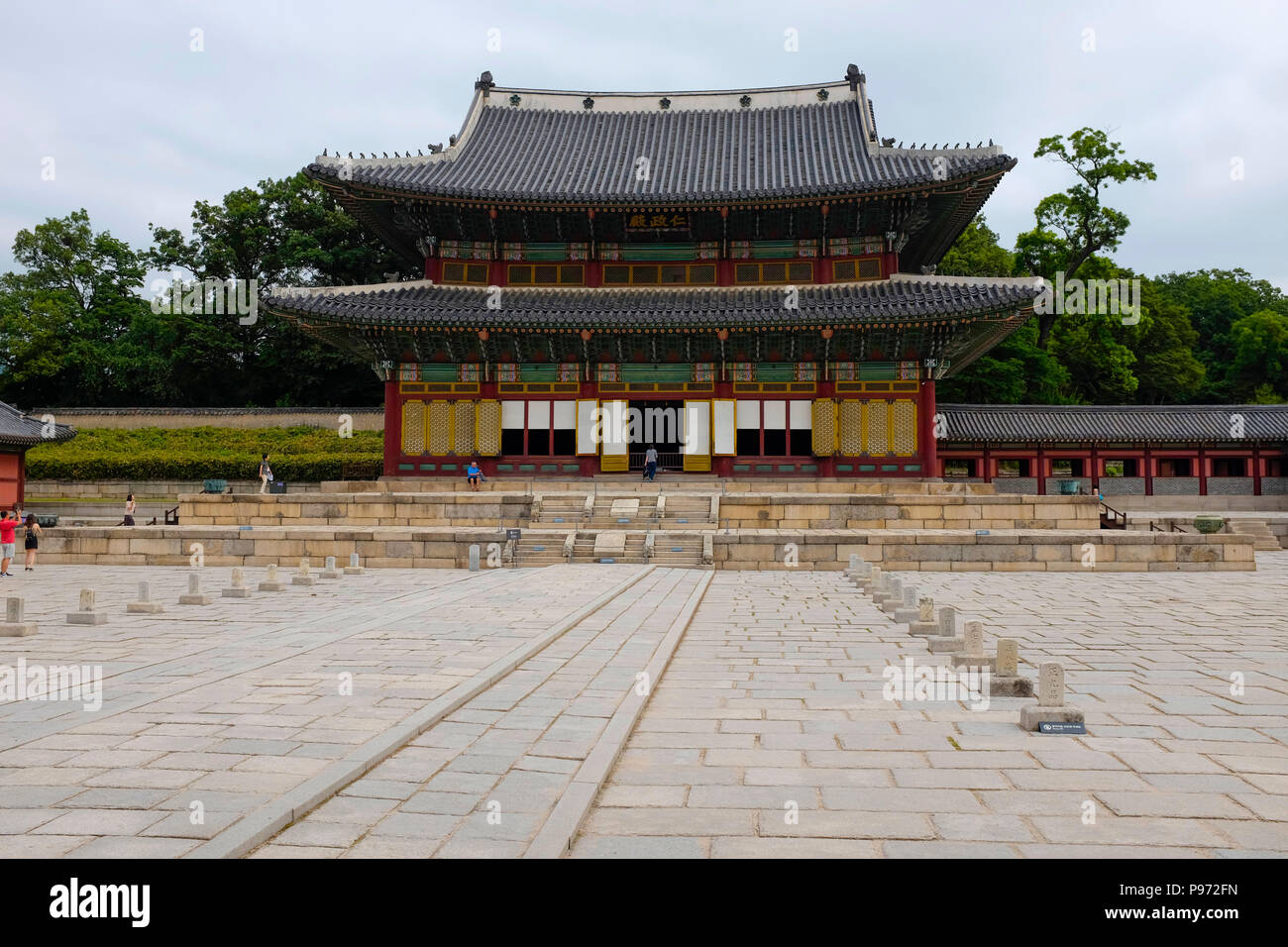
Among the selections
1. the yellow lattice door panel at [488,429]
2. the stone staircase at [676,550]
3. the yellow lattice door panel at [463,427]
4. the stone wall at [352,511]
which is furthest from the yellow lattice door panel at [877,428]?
the yellow lattice door panel at [463,427]

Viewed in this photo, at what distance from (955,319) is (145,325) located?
Result: 44215 millimetres

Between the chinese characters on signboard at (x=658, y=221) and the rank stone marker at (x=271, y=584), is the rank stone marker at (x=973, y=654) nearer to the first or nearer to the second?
the rank stone marker at (x=271, y=584)

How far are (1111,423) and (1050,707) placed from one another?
106 feet

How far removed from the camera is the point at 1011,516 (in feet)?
68.2

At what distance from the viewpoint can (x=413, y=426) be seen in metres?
27.2

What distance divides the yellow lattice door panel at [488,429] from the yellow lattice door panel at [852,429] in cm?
1126

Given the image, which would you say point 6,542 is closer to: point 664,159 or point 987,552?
point 987,552

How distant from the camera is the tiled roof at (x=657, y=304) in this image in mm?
24266

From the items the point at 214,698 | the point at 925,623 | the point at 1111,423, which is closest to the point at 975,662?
the point at 925,623

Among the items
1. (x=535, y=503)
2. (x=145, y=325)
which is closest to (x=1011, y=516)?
(x=535, y=503)

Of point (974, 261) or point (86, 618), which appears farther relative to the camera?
point (974, 261)

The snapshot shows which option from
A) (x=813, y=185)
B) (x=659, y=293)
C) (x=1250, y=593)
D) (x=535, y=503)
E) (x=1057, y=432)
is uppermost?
(x=813, y=185)

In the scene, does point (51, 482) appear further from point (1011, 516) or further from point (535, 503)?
point (1011, 516)

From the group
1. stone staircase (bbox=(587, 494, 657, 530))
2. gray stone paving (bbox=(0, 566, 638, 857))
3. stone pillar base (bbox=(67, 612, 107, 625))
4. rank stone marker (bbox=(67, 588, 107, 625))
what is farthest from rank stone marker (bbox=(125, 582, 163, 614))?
stone staircase (bbox=(587, 494, 657, 530))
